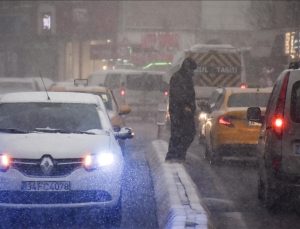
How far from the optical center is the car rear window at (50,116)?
9836mm

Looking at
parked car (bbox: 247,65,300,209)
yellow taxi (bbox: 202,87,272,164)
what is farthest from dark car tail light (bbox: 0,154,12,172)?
yellow taxi (bbox: 202,87,272,164)

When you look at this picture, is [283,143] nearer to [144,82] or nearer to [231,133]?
[231,133]

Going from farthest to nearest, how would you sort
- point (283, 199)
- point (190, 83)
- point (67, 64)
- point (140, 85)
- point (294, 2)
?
point (67, 64) < point (294, 2) < point (140, 85) < point (190, 83) < point (283, 199)

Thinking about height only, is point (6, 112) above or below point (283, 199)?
above

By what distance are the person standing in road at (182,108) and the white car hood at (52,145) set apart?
478 cm

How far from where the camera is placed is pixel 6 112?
1012 centimetres

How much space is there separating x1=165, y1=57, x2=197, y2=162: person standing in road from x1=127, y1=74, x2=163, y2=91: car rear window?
16.2 meters

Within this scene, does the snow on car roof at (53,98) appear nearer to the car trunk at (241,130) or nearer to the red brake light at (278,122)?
the red brake light at (278,122)

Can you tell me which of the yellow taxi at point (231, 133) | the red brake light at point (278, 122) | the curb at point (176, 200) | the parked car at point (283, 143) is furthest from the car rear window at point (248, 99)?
the red brake light at point (278, 122)

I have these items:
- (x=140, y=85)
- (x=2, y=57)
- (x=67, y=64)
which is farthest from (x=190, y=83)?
(x=2, y=57)

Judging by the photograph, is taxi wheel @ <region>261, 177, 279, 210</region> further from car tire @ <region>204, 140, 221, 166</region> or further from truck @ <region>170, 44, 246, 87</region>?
truck @ <region>170, 44, 246, 87</region>

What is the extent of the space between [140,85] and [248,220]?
21.2 m

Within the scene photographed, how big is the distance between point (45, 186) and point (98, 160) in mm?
658

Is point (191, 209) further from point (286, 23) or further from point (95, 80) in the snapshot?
point (286, 23)
